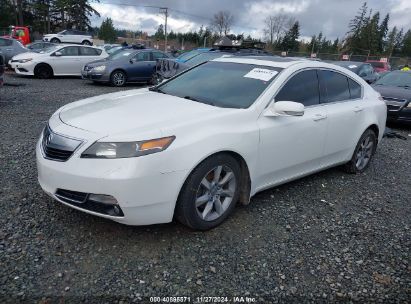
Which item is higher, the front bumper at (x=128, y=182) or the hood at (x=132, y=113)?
the hood at (x=132, y=113)

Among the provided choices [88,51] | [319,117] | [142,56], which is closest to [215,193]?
[319,117]

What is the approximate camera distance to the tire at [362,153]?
5.00 m

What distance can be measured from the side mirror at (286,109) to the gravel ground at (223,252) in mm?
1038

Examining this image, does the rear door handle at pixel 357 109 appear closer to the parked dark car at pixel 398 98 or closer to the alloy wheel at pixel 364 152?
the alloy wheel at pixel 364 152

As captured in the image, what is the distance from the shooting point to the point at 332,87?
446 centimetres

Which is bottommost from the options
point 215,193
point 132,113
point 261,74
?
point 215,193

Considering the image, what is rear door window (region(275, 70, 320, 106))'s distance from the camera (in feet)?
12.5

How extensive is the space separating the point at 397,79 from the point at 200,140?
8.97 metres

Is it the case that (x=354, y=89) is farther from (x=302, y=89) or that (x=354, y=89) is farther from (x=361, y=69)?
(x=361, y=69)

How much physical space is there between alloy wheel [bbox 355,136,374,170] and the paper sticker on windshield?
200 centimetres

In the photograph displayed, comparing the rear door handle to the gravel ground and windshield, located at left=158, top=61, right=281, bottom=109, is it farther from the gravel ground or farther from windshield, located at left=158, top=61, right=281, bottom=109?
windshield, located at left=158, top=61, right=281, bottom=109

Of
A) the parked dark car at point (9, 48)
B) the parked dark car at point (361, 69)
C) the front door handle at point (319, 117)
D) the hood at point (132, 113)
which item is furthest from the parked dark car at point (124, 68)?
the front door handle at point (319, 117)

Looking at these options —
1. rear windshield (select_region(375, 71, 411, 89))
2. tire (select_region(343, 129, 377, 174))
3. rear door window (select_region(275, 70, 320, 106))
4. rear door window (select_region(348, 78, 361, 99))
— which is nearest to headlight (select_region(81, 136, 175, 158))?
rear door window (select_region(275, 70, 320, 106))
